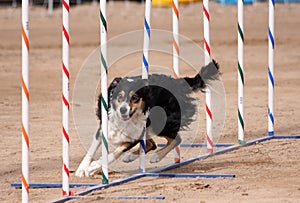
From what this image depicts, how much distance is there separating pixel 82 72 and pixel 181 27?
878 cm

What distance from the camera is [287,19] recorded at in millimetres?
28469

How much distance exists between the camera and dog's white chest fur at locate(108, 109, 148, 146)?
886 cm

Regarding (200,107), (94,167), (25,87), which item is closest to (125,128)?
(94,167)

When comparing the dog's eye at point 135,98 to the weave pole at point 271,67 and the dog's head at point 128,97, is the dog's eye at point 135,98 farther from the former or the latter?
the weave pole at point 271,67

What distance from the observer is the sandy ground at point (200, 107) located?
8211 mm

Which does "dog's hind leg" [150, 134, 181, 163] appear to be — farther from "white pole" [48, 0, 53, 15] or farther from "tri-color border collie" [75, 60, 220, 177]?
"white pole" [48, 0, 53, 15]

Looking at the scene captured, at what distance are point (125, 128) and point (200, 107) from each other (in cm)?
532

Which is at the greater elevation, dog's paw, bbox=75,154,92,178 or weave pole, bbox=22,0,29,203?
weave pole, bbox=22,0,29,203

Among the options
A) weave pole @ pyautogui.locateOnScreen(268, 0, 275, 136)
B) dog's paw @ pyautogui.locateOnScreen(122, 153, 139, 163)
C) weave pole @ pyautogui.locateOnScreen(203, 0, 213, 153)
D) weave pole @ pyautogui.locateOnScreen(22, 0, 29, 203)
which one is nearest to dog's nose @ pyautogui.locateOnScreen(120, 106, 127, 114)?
dog's paw @ pyautogui.locateOnScreen(122, 153, 139, 163)

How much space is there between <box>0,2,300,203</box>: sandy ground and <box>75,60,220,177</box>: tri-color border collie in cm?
33

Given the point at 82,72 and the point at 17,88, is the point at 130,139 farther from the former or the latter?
the point at 82,72

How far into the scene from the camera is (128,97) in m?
8.82

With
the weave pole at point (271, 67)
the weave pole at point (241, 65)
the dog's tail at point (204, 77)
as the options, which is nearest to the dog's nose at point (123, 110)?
the dog's tail at point (204, 77)

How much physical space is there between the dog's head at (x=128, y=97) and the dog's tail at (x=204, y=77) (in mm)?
1102
